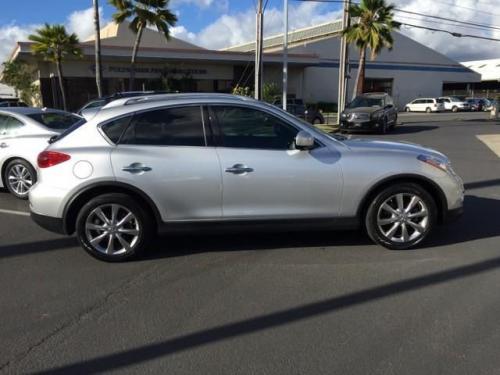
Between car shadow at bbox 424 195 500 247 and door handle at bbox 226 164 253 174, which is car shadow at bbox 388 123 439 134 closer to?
car shadow at bbox 424 195 500 247

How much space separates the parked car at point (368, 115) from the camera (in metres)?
21.5

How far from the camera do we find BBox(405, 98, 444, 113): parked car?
48531 mm

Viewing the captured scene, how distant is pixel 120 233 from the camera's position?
496 cm

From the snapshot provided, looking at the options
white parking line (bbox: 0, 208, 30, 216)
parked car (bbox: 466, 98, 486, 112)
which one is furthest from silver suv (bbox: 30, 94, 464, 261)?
parked car (bbox: 466, 98, 486, 112)

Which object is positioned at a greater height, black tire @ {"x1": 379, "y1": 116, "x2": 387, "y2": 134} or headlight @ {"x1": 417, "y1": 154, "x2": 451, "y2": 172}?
headlight @ {"x1": 417, "y1": 154, "x2": 451, "y2": 172}

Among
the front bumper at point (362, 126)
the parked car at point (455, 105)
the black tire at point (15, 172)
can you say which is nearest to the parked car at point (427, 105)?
the parked car at point (455, 105)

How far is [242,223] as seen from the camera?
5016 millimetres

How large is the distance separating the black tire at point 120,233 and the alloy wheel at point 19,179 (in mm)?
3607

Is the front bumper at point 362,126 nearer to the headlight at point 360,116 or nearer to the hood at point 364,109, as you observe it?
the headlight at point 360,116

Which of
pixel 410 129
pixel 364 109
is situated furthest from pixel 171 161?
pixel 410 129

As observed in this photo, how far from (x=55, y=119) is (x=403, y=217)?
20.9 ft

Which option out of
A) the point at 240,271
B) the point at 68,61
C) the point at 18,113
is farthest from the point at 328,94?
the point at 240,271

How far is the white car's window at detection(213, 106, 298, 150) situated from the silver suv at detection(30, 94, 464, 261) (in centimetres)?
1

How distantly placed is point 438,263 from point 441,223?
0.61 m
